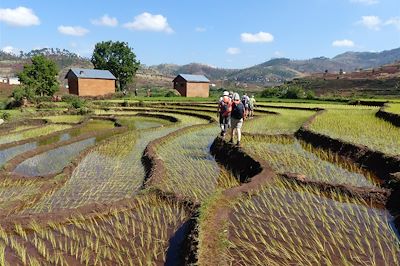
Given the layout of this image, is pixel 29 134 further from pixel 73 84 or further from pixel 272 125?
pixel 73 84

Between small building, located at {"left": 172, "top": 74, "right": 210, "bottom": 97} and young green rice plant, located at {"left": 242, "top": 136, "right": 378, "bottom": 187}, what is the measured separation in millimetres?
37425

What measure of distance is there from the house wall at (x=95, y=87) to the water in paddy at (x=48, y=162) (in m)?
31.0

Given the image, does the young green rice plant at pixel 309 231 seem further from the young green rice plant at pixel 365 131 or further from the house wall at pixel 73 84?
the house wall at pixel 73 84

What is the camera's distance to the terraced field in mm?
4508

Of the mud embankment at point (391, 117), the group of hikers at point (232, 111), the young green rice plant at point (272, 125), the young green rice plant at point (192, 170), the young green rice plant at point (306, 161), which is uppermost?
the group of hikers at point (232, 111)

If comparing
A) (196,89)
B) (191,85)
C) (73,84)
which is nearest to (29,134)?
(73,84)

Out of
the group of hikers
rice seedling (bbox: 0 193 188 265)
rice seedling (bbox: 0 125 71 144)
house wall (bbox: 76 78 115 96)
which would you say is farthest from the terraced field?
house wall (bbox: 76 78 115 96)

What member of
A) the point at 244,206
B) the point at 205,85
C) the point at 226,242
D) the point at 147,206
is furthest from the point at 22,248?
the point at 205,85

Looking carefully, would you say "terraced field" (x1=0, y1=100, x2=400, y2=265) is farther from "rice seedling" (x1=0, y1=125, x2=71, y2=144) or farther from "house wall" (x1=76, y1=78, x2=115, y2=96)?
"house wall" (x1=76, y1=78, x2=115, y2=96)

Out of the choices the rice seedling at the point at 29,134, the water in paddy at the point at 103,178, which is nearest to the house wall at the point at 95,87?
the rice seedling at the point at 29,134

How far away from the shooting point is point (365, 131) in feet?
43.7

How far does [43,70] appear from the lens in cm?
3966

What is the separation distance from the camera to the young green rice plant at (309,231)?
4.30 m

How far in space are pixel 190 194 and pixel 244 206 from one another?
4.60ft
